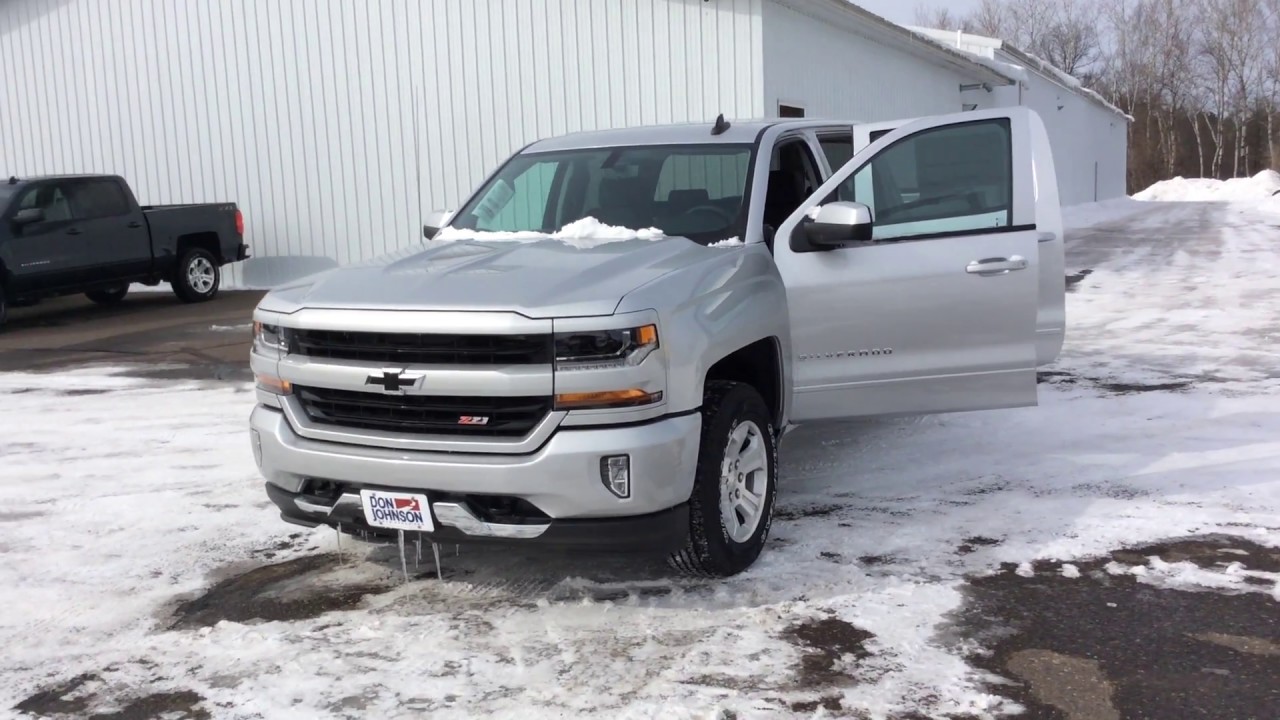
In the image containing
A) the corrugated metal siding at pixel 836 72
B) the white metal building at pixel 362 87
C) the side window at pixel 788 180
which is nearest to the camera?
the side window at pixel 788 180

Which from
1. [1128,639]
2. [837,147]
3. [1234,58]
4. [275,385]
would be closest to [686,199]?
[837,147]

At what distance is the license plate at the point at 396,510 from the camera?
418cm

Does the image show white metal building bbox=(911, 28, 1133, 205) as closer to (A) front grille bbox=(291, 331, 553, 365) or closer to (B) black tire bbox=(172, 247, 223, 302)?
(B) black tire bbox=(172, 247, 223, 302)

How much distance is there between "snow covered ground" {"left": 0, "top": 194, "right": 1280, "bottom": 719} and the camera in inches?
151

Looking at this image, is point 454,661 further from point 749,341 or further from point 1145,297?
point 1145,297

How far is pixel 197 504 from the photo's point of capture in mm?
6070

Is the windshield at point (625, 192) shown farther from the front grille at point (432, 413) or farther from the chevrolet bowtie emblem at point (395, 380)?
the chevrolet bowtie emblem at point (395, 380)

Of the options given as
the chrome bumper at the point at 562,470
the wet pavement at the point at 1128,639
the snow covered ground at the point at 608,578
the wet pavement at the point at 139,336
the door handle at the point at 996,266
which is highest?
the door handle at the point at 996,266

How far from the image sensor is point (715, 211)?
544cm

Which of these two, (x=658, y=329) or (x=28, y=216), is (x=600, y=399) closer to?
(x=658, y=329)

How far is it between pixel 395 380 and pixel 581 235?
5.13 ft

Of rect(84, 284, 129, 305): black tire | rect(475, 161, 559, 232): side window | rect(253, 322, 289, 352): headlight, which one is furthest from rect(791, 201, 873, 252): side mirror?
rect(84, 284, 129, 305): black tire

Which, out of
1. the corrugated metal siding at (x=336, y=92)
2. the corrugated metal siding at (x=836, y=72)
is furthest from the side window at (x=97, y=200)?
the corrugated metal siding at (x=836, y=72)

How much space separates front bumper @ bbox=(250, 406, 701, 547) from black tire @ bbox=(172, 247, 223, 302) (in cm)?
1272
